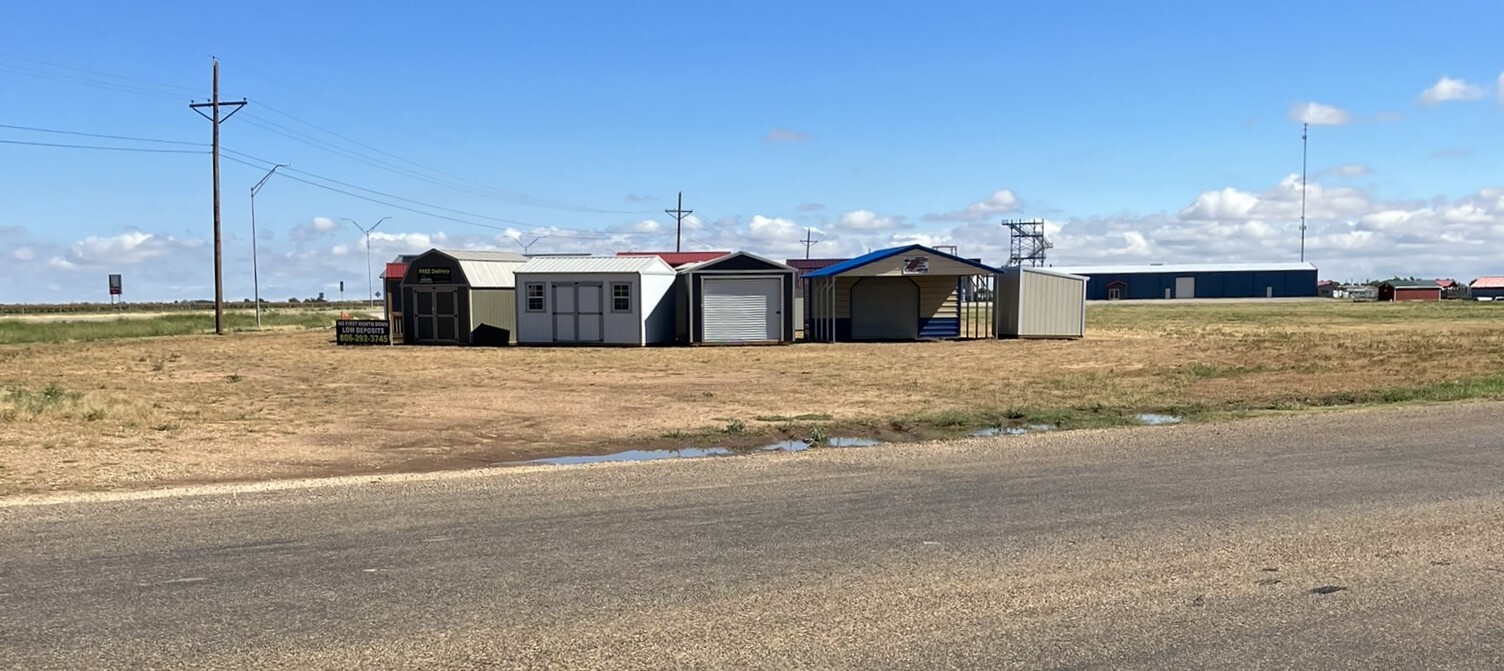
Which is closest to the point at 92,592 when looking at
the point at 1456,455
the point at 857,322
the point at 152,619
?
the point at 152,619

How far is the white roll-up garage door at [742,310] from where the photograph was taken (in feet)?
119

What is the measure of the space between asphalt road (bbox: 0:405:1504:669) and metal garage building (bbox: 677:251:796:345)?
2565 cm

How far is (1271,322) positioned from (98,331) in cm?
5117

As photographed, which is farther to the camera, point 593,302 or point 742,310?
point 742,310

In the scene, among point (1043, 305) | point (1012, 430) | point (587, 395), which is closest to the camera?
point (1012, 430)

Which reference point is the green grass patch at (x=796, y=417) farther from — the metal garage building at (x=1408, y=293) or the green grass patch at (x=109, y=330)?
the metal garage building at (x=1408, y=293)

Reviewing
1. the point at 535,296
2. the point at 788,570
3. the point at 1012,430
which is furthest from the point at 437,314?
the point at 788,570

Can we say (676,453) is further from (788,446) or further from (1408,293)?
(1408,293)

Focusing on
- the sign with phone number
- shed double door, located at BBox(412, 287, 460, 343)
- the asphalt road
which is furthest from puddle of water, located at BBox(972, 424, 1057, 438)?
the sign with phone number

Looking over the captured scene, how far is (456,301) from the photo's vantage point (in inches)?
1491

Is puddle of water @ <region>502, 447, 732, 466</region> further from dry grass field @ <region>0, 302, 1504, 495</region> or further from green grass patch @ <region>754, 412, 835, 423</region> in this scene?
green grass patch @ <region>754, 412, 835, 423</region>

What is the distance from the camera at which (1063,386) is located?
20.5 m

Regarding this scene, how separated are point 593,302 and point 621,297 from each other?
1000 mm

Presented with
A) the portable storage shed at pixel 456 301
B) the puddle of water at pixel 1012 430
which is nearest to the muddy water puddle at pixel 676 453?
the puddle of water at pixel 1012 430
